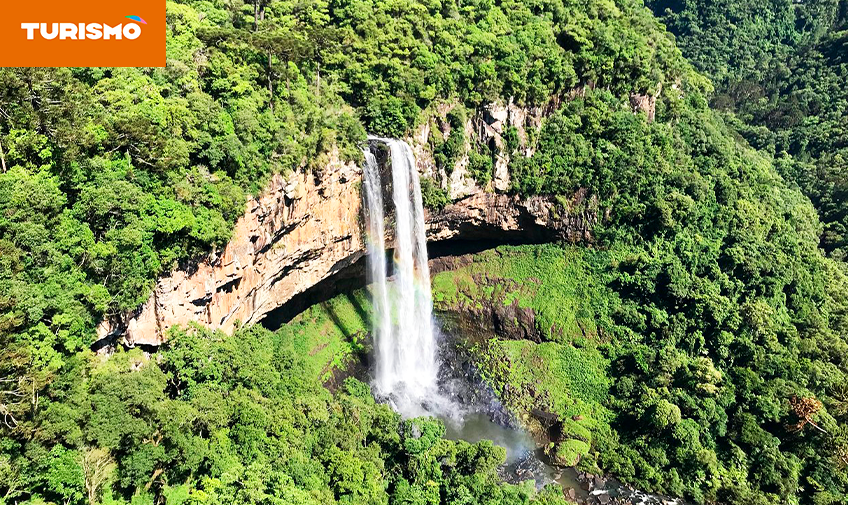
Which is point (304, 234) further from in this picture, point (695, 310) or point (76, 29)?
point (695, 310)

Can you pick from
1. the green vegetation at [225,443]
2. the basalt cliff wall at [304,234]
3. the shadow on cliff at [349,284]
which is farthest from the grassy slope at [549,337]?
the green vegetation at [225,443]

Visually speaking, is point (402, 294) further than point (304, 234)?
Yes

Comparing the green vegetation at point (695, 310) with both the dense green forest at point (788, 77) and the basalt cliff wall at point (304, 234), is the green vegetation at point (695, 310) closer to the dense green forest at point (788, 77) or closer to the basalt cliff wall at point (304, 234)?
the basalt cliff wall at point (304, 234)

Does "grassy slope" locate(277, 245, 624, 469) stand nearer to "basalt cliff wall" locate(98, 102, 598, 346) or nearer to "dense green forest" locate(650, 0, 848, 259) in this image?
"basalt cliff wall" locate(98, 102, 598, 346)

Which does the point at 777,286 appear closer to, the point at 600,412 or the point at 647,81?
the point at 600,412

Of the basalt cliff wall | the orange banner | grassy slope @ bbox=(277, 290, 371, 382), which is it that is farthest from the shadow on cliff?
the orange banner

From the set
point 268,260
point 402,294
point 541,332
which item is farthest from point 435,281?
point 268,260
